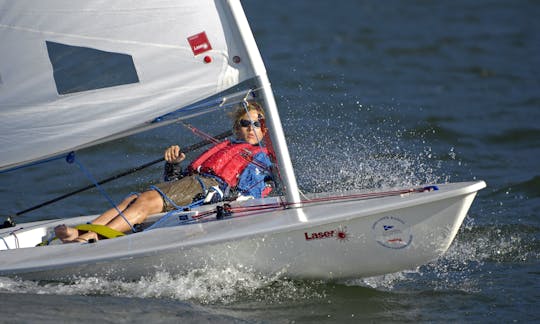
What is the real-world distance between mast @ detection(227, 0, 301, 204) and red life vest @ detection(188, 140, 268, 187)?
0.81 m

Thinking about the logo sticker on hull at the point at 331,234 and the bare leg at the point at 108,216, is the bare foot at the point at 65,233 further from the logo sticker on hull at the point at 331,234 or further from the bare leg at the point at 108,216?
the logo sticker on hull at the point at 331,234

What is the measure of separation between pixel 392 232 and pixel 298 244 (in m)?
0.49

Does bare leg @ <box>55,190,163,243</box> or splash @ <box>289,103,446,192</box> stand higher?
bare leg @ <box>55,190,163,243</box>

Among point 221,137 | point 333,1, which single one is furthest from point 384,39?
point 221,137

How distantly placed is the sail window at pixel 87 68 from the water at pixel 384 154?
1.05 meters

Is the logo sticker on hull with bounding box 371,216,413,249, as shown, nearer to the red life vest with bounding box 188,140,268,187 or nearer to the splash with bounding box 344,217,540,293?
the splash with bounding box 344,217,540,293

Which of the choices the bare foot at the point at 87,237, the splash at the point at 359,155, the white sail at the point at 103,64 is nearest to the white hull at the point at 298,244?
the bare foot at the point at 87,237

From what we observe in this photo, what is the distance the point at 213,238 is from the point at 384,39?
28.1 ft

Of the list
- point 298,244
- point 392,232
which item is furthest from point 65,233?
point 392,232

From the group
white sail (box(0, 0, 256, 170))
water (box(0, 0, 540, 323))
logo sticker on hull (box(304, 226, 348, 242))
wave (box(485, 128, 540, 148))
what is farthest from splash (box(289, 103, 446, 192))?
white sail (box(0, 0, 256, 170))

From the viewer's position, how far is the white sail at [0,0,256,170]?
4.43 meters

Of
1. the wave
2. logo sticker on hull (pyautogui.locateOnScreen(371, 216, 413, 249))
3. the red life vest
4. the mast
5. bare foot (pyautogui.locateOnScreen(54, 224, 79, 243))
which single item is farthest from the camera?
the wave

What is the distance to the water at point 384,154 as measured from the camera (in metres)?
4.66

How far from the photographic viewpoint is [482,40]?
12828 mm
